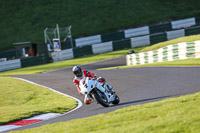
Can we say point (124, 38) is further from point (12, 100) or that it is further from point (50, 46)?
point (12, 100)

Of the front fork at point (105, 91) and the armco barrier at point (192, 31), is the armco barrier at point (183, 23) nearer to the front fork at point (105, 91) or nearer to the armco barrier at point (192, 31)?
the armco barrier at point (192, 31)

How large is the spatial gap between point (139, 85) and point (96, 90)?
15.3 ft

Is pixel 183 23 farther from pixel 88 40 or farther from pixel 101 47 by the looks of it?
pixel 88 40

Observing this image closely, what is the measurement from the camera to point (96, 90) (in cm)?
1098

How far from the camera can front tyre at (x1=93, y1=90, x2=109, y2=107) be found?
35.8 ft

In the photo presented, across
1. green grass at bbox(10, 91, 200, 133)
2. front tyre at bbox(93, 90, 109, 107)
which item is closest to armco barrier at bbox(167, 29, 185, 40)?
front tyre at bbox(93, 90, 109, 107)

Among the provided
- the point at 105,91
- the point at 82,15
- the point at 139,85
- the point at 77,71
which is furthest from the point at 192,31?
the point at 77,71

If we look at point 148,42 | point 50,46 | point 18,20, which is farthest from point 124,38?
→ point 18,20

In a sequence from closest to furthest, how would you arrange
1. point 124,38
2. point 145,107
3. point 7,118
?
point 145,107 < point 7,118 < point 124,38

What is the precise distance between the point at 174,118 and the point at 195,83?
6572mm

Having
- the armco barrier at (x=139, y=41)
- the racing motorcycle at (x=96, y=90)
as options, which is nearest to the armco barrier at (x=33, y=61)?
the armco barrier at (x=139, y=41)

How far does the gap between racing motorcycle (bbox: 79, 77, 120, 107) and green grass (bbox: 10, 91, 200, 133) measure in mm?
1809

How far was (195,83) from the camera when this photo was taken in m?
13.5

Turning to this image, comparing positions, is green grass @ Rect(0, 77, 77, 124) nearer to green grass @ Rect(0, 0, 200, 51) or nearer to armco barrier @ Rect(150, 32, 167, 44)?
armco barrier @ Rect(150, 32, 167, 44)
